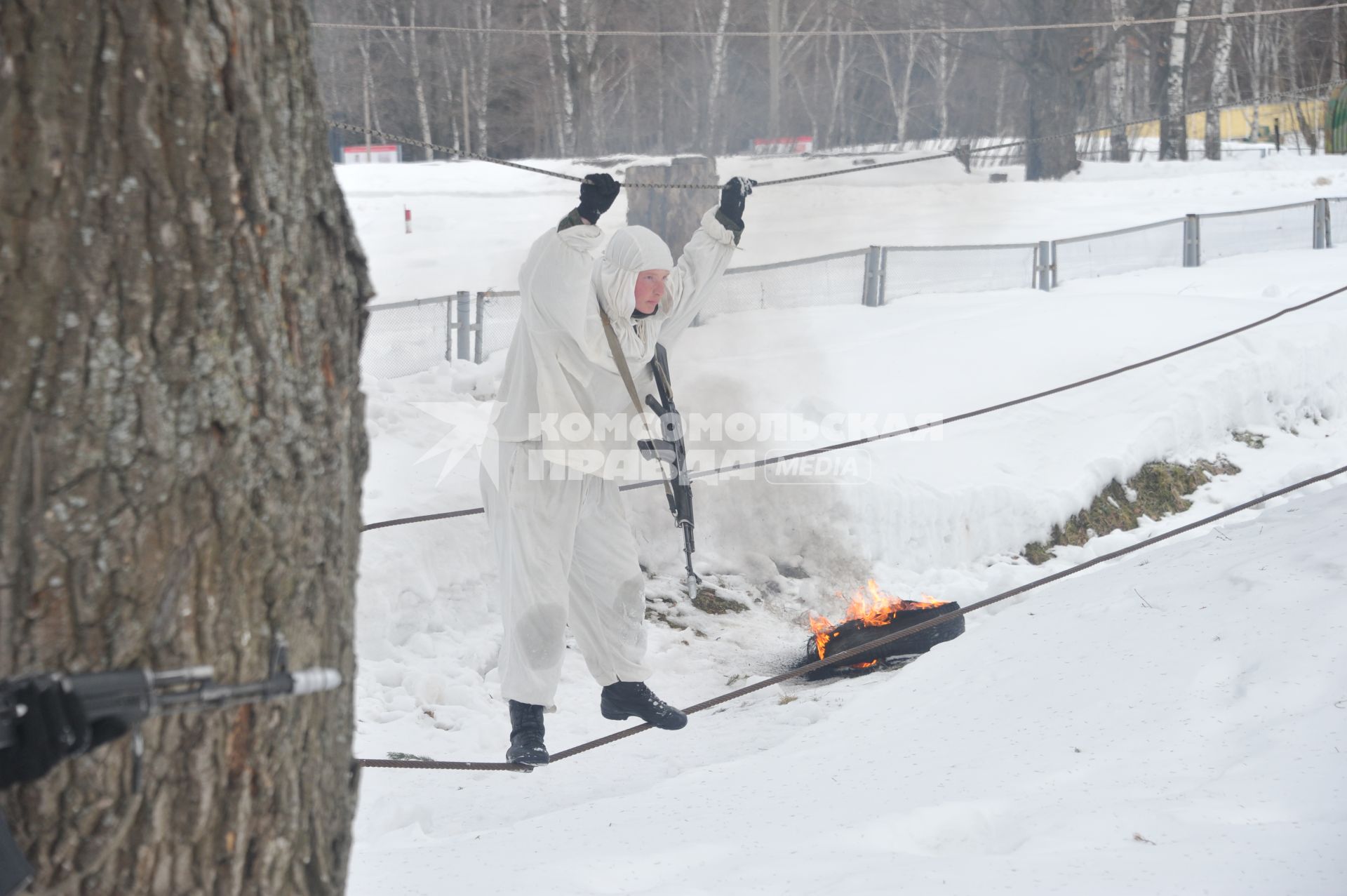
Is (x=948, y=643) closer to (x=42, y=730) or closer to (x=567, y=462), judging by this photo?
(x=567, y=462)

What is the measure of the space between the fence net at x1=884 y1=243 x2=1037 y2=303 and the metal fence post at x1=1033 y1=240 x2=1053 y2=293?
0.07 m

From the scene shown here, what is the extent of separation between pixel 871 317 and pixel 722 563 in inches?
182

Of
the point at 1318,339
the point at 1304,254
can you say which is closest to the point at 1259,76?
the point at 1304,254

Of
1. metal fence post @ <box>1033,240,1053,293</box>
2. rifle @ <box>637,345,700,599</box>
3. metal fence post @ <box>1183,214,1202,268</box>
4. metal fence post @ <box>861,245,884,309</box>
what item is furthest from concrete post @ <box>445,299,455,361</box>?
metal fence post @ <box>1183,214,1202,268</box>

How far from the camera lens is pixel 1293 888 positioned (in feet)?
8.03

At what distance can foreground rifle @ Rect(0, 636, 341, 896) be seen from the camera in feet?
4.48

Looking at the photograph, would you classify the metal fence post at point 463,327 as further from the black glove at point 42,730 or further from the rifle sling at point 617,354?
the black glove at point 42,730

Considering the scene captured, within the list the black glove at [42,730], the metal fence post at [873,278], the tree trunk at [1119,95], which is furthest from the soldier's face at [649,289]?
the tree trunk at [1119,95]

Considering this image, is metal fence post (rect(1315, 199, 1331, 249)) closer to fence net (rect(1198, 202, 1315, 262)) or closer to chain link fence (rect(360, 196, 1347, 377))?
chain link fence (rect(360, 196, 1347, 377))

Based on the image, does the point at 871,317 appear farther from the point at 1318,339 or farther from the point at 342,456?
the point at 342,456

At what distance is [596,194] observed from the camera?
11.6ft

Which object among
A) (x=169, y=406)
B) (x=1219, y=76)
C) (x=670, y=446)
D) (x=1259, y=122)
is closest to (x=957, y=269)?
(x=670, y=446)

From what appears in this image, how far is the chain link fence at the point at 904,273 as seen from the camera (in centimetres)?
911

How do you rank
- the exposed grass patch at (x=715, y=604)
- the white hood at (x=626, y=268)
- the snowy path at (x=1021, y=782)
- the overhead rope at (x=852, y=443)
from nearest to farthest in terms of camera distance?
1. the snowy path at (x=1021, y=782)
2. the white hood at (x=626, y=268)
3. the overhead rope at (x=852, y=443)
4. the exposed grass patch at (x=715, y=604)
